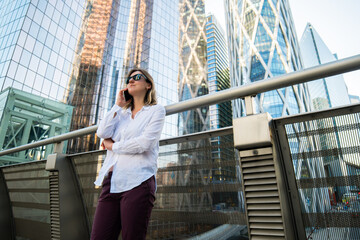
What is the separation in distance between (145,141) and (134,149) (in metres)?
0.08

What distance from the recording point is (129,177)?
1.21 metres

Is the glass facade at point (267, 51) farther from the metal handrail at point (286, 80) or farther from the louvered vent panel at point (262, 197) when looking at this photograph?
the louvered vent panel at point (262, 197)

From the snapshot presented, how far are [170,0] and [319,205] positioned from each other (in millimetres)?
47240

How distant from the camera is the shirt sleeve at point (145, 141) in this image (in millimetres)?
1240

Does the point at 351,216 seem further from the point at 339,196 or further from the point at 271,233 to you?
the point at 271,233

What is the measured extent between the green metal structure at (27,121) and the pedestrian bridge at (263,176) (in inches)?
780

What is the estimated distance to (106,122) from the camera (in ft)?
4.99

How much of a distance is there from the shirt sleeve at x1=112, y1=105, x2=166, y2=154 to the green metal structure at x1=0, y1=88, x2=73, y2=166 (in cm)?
1990

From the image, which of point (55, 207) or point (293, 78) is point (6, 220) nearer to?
point (55, 207)

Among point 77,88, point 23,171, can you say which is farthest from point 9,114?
point 23,171

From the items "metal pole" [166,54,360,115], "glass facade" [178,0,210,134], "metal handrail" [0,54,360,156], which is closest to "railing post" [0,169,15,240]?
"metal handrail" [0,54,360,156]

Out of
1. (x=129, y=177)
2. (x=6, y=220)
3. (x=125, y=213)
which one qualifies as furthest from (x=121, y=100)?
(x=6, y=220)

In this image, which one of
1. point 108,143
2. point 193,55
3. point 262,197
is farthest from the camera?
point 193,55

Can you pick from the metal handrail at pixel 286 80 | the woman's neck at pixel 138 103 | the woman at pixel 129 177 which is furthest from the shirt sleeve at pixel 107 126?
→ the metal handrail at pixel 286 80
